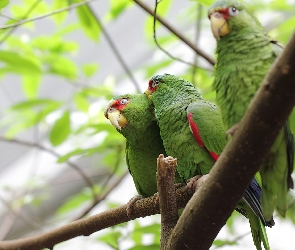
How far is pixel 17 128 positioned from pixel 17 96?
1.33m

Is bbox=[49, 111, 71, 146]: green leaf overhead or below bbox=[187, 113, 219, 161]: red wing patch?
overhead

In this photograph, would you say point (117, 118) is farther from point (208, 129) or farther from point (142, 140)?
point (208, 129)

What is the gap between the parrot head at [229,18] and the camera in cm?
62

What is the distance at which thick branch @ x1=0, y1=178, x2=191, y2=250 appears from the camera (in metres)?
0.87

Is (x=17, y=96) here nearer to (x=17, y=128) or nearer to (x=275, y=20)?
(x=17, y=128)

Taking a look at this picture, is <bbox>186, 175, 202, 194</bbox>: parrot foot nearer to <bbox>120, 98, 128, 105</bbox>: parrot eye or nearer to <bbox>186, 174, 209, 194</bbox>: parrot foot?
<bbox>186, 174, 209, 194</bbox>: parrot foot

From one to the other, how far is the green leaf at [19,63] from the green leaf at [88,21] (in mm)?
172

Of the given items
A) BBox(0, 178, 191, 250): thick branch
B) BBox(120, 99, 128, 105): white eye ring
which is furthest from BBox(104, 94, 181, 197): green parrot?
BBox(0, 178, 191, 250): thick branch

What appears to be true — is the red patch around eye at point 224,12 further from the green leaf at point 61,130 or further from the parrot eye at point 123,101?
the green leaf at point 61,130

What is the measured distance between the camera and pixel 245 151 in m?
0.55

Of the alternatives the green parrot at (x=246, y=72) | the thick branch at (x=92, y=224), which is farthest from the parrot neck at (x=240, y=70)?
the thick branch at (x=92, y=224)

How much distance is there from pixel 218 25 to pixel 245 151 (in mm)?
188

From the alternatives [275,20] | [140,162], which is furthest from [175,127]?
[275,20]

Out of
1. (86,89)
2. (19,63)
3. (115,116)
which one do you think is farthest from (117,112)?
(86,89)
